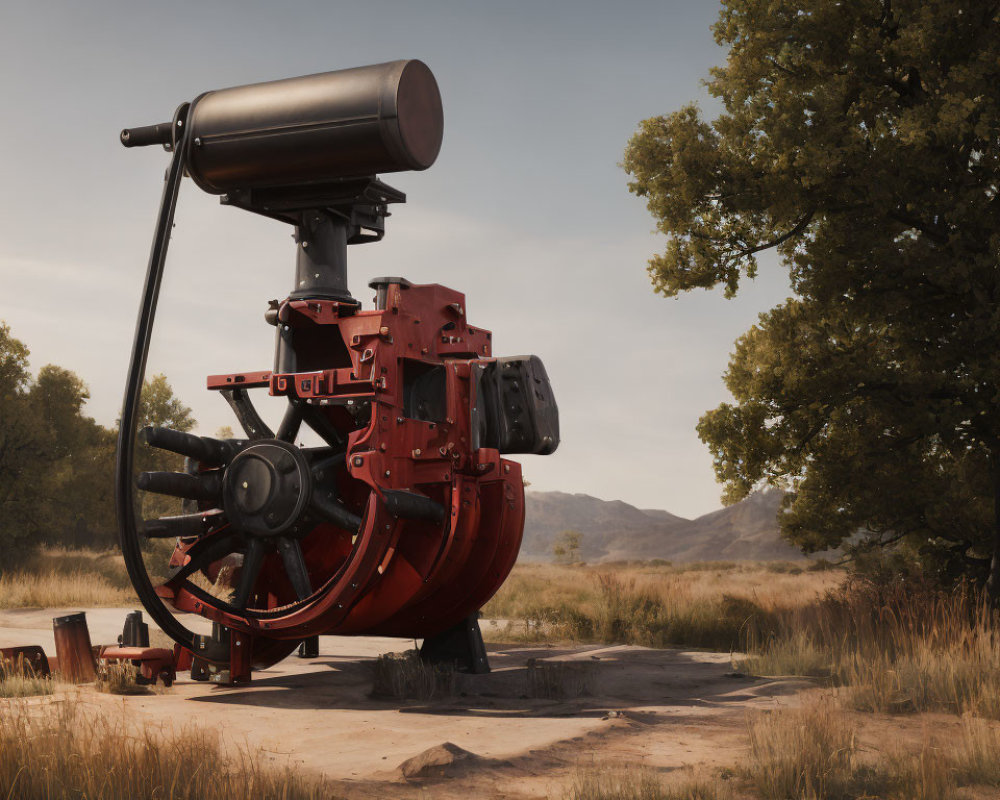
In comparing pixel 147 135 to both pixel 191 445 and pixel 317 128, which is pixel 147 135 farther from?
pixel 191 445

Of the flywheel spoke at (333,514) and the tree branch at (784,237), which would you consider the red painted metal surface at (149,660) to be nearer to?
the flywheel spoke at (333,514)

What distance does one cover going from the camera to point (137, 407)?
7.98m

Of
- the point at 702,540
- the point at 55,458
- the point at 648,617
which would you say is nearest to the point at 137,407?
the point at 648,617

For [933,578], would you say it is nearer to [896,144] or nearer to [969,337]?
[969,337]

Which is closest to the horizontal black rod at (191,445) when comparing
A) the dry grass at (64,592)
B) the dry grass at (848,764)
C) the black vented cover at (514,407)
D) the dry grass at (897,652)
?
the black vented cover at (514,407)

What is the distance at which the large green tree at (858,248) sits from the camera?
12664 millimetres

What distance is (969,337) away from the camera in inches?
501

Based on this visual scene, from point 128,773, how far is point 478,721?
10.3 feet

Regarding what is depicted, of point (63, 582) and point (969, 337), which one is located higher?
point (969, 337)

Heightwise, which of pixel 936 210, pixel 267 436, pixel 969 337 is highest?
pixel 936 210

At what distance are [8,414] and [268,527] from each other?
69.7 feet

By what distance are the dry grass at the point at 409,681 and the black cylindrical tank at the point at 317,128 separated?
4137mm

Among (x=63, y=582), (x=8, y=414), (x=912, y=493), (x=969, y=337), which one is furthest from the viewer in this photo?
(x=8, y=414)

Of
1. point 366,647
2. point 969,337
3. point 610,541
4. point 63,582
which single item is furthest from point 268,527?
point 610,541
